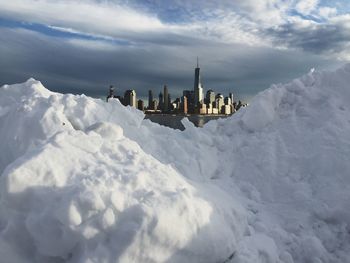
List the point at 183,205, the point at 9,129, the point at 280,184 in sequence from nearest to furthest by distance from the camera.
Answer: the point at 183,205 < the point at 9,129 < the point at 280,184

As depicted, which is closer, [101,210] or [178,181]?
[101,210]

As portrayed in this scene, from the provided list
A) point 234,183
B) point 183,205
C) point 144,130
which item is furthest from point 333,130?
point 183,205

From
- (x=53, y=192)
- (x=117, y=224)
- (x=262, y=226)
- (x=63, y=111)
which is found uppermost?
(x=63, y=111)

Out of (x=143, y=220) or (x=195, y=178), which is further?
(x=195, y=178)

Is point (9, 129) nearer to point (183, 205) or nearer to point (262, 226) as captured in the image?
point (183, 205)

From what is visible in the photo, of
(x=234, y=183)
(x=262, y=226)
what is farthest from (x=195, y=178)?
(x=262, y=226)

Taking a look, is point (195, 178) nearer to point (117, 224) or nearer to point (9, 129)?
point (117, 224)

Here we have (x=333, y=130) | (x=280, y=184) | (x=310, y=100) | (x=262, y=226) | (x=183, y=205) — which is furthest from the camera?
(x=310, y=100)

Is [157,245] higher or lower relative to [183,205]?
lower
